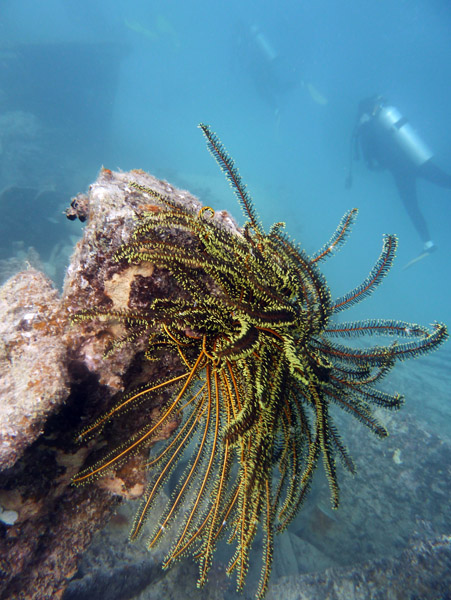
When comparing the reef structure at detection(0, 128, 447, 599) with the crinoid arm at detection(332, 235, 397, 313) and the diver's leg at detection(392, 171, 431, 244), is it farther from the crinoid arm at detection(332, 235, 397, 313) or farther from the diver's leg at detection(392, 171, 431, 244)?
the diver's leg at detection(392, 171, 431, 244)

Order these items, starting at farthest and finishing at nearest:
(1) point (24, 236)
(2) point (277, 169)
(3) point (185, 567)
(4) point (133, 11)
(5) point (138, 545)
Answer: (2) point (277, 169) < (4) point (133, 11) < (1) point (24, 236) < (3) point (185, 567) < (5) point (138, 545)

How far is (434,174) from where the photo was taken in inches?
1438

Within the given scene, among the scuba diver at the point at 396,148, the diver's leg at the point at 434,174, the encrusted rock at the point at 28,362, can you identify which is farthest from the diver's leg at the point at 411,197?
the encrusted rock at the point at 28,362

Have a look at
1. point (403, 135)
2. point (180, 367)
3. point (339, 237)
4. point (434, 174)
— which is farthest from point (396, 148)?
point (180, 367)

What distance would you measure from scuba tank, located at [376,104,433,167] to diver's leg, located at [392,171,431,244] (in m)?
2.05

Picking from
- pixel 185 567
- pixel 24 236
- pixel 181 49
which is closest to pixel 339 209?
pixel 181 49

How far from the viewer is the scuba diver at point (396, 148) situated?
36.0 m

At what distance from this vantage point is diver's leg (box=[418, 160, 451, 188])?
114 ft

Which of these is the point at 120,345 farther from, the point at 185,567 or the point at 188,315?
the point at 185,567

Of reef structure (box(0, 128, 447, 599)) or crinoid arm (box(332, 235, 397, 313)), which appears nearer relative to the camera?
reef structure (box(0, 128, 447, 599))

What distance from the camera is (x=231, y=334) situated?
196 centimetres

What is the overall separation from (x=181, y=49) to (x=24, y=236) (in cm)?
19181

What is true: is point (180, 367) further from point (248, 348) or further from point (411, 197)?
point (411, 197)

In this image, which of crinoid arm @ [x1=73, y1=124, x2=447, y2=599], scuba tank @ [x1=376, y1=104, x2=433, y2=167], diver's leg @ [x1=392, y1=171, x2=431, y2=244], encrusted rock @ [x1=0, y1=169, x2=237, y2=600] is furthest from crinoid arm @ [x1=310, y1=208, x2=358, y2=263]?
diver's leg @ [x1=392, y1=171, x2=431, y2=244]
